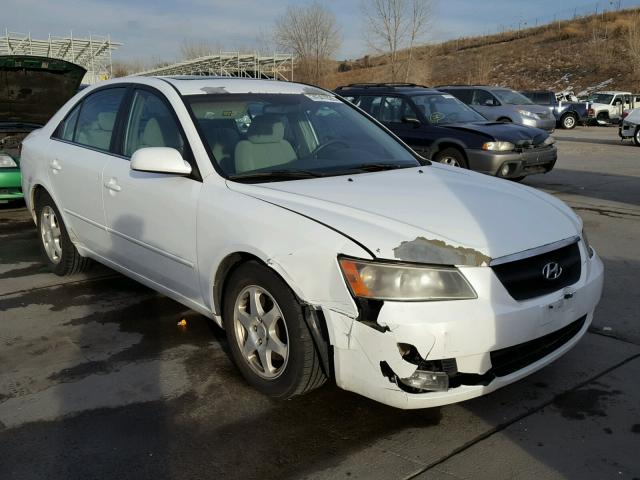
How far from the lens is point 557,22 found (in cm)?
6600

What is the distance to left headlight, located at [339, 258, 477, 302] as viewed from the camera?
266 centimetres

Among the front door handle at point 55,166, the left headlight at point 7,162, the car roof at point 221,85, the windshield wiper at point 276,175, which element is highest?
the car roof at point 221,85

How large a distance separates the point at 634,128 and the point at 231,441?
18.5m

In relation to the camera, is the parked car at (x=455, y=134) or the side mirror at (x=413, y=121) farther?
the side mirror at (x=413, y=121)

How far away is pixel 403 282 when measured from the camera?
2.68 metres

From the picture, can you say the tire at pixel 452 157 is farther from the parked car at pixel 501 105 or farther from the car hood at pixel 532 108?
the car hood at pixel 532 108

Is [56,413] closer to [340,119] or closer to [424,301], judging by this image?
[424,301]

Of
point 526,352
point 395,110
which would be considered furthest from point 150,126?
point 395,110

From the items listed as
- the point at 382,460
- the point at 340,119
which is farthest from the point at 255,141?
the point at 382,460

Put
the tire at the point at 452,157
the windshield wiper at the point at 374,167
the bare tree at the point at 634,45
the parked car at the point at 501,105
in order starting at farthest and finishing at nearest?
the bare tree at the point at 634,45 < the parked car at the point at 501,105 < the tire at the point at 452,157 < the windshield wiper at the point at 374,167

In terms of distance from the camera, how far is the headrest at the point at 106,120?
177 inches

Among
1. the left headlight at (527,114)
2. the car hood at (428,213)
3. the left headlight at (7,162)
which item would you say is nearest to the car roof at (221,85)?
the car hood at (428,213)

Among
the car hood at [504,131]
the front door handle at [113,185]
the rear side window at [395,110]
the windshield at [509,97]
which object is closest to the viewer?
the front door handle at [113,185]

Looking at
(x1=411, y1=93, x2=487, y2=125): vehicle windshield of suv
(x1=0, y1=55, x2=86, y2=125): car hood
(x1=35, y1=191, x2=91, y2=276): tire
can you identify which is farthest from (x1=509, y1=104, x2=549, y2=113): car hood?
(x1=35, y1=191, x2=91, y2=276): tire
